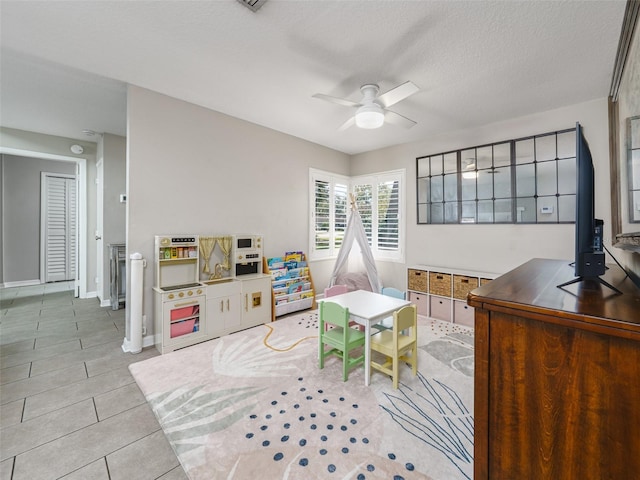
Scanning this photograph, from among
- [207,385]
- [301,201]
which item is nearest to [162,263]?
[207,385]

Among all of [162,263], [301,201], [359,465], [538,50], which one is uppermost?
[538,50]

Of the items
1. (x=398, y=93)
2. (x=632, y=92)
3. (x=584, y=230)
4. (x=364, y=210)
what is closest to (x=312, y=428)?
(x=584, y=230)

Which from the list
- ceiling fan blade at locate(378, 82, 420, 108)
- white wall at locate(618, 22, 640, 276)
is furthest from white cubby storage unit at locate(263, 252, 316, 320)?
white wall at locate(618, 22, 640, 276)

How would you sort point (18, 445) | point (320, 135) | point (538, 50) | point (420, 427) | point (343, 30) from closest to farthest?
point (18, 445)
point (420, 427)
point (343, 30)
point (538, 50)
point (320, 135)

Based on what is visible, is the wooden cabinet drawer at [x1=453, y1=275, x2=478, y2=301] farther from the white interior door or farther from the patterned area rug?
the white interior door

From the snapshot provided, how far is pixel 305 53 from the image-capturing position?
233 centimetres

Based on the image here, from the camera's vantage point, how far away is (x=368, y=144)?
493 centimetres

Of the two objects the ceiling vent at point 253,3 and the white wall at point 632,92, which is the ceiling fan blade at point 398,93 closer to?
→ the ceiling vent at point 253,3

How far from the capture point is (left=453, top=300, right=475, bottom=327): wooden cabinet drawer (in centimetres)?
369

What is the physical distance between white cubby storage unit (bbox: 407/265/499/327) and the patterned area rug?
85 centimetres

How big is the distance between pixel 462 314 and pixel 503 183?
77.0 inches

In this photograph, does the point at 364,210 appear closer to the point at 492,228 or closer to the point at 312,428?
the point at 492,228

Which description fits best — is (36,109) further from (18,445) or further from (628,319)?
(628,319)

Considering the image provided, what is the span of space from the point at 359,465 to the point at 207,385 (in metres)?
1.44
